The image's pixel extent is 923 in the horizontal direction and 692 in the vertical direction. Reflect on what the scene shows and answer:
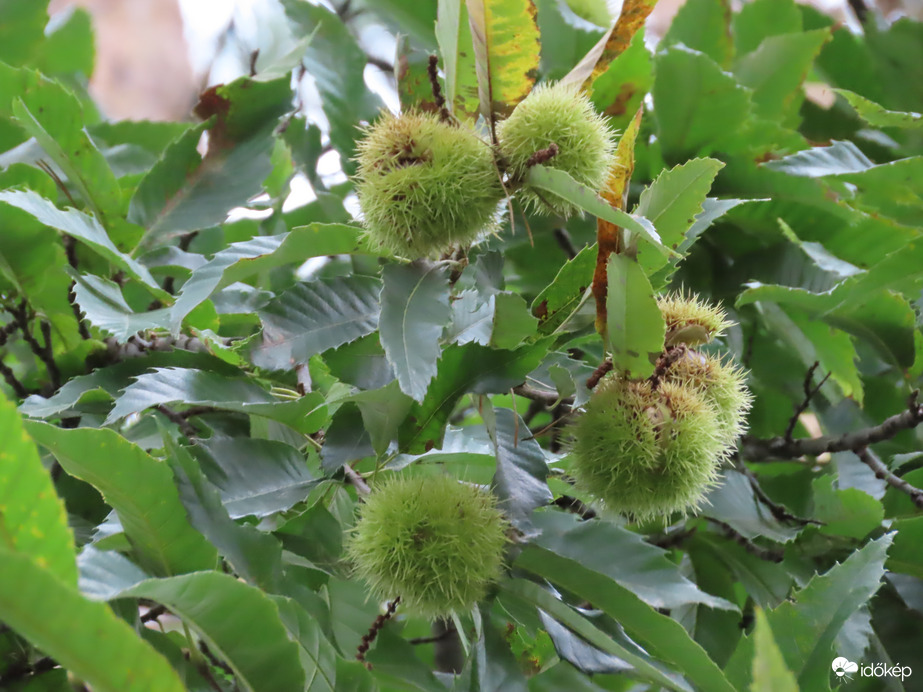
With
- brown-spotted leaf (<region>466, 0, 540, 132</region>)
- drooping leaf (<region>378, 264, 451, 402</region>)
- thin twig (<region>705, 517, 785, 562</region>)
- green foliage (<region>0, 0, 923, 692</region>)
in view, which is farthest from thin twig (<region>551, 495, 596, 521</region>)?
brown-spotted leaf (<region>466, 0, 540, 132</region>)

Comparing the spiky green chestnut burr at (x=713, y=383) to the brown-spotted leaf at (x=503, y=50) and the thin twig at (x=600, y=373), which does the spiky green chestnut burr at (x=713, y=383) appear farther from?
the brown-spotted leaf at (x=503, y=50)

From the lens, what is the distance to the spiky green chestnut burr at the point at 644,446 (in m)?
0.64

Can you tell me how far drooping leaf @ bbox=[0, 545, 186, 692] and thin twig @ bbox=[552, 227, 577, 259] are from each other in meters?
0.84

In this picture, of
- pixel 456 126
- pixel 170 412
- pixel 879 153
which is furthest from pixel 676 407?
pixel 879 153

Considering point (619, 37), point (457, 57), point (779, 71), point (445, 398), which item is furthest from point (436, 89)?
point (779, 71)

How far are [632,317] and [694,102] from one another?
639mm

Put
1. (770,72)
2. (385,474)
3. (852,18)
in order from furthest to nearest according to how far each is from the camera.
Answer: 1. (852,18)
2. (770,72)
3. (385,474)

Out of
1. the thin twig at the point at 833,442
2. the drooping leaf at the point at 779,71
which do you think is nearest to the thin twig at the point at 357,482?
the thin twig at the point at 833,442

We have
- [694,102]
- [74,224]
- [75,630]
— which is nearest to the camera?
[75,630]

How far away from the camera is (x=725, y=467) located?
3.26 feet

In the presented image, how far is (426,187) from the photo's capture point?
0.63 metres

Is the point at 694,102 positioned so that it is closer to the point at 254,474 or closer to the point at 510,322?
the point at 510,322

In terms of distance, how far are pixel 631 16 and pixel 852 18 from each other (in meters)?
1.28

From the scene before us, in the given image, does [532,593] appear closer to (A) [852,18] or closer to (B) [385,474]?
(B) [385,474]
